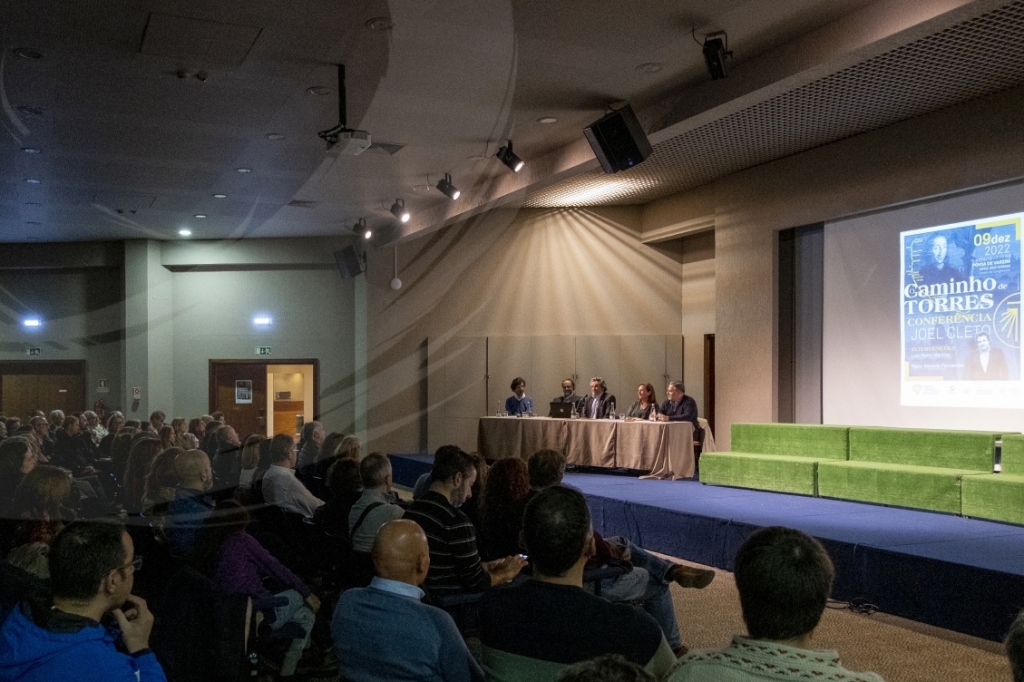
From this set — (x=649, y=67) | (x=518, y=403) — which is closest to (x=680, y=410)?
(x=518, y=403)

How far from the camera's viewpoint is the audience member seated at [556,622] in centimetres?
199

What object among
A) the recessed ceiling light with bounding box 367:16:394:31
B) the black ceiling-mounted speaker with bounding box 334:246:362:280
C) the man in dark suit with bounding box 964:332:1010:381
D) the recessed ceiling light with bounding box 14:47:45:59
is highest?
the recessed ceiling light with bounding box 367:16:394:31

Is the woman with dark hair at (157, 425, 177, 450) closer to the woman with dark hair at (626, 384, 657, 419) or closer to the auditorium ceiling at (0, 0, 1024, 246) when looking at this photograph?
the auditorium ceiling at (0, 0, 1024, 246)

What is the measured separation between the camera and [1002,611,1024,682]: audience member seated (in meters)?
1.39

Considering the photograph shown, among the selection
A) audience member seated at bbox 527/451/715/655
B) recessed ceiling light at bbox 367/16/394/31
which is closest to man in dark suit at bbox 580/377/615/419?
recessed ceiling light at bbox 367/16/394/31

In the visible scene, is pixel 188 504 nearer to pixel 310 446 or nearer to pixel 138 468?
pixel 138 468

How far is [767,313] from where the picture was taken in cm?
962

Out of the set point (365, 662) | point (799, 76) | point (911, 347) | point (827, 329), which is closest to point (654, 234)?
point (827, 329)

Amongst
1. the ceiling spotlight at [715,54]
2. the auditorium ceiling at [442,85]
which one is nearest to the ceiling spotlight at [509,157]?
the auditorium ceiling at [442,85]

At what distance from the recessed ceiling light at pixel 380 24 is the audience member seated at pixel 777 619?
14.7ft

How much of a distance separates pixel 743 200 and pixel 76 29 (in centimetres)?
696

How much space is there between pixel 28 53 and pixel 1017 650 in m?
6.42

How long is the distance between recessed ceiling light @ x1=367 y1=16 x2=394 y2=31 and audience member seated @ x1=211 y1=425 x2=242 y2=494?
293 cm

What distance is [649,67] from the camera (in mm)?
6621
